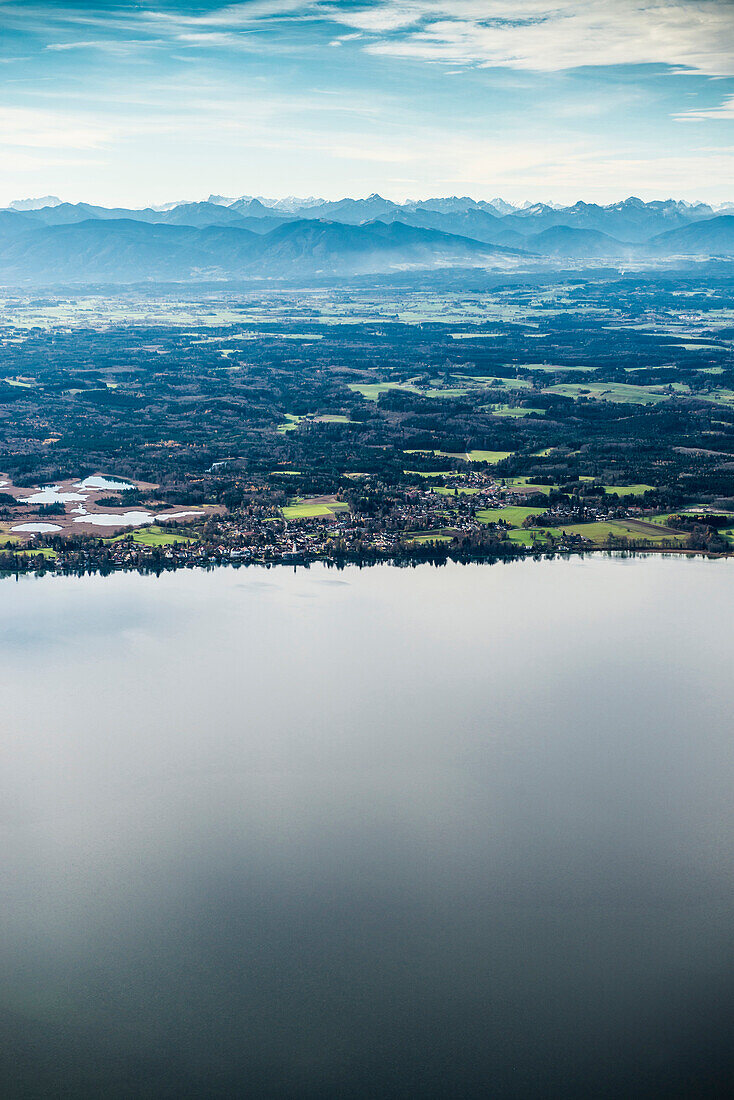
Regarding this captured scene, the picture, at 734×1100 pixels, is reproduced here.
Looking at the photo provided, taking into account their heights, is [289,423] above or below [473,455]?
above

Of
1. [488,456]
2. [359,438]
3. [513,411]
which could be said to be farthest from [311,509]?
[513,411]

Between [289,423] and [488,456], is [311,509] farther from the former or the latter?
[289,423]

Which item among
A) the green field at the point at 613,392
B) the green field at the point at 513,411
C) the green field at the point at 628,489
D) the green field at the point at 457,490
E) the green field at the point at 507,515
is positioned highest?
the green field at the point at 613,392

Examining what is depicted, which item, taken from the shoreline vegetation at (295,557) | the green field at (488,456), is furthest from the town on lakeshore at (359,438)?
the green field at (488,456)

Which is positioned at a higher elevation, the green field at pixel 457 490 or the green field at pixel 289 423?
the green field at pixel 289 423

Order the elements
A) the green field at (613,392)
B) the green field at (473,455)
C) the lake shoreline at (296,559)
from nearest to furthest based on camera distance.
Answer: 1. the lake shoreline at (296,559)
2. the green field at (473,455)
3. the green field at (613,392)

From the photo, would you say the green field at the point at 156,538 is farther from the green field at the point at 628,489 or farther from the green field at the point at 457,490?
the green field at the point at 628,489

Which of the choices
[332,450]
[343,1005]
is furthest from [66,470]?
[343,1005]

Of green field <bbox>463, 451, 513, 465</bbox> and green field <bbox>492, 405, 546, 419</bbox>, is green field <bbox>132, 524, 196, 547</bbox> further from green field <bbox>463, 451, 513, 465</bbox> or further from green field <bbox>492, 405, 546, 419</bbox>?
green field <bbox>492, 405, 546, 419</bbox>

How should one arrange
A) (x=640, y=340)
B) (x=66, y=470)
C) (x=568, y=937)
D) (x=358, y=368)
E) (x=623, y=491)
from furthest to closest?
(x=640, y=340) → (x=358, y=368) → (x=66, y=470) → (x=623, y=491) → (x=568, y=937)

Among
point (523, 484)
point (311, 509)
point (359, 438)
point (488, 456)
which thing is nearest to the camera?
point (311, 509)

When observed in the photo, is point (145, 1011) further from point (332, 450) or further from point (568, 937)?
point (332, 450)
